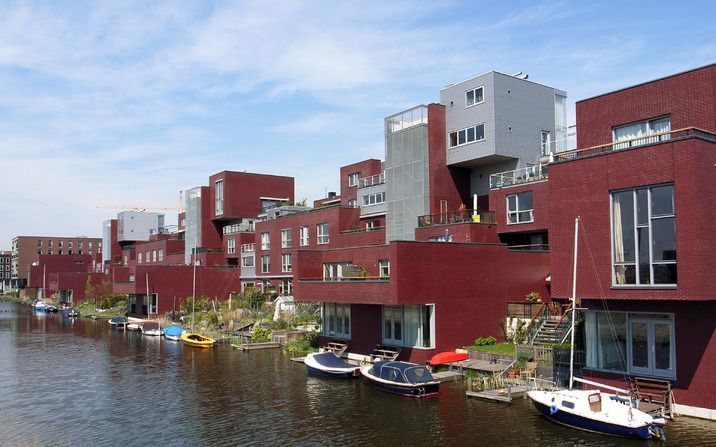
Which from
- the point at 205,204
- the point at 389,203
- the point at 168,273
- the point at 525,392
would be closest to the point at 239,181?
the point at 205,204

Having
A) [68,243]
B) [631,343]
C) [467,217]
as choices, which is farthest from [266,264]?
[68,243]

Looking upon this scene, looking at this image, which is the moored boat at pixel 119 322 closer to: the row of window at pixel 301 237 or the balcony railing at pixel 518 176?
the row of window at pixel 301 237

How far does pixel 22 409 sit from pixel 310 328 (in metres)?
23.1

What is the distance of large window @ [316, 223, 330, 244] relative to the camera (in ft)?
200

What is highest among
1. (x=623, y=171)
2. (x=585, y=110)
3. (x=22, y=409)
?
(x=585, y=110)

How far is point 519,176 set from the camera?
44.6 meters

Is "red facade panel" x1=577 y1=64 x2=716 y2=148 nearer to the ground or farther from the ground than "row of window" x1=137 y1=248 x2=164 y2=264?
farther from the ground

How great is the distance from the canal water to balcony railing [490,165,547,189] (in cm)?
1758

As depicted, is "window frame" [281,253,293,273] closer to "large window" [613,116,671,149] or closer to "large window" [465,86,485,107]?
"large window" [465,86,485,107]

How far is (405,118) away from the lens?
51656 mm

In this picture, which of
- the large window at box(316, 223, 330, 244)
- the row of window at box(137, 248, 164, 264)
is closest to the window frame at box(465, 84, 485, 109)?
the large window at box(316, 223, 330, 244)

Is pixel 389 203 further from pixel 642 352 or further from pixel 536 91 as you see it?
pixel 642 352

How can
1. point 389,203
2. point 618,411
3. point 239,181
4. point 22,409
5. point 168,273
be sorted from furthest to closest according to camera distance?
point 239,181, point 168,273, point 389,203, point 22,409, point 618,411

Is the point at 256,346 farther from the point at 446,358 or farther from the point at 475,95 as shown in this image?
the point at 475,95
